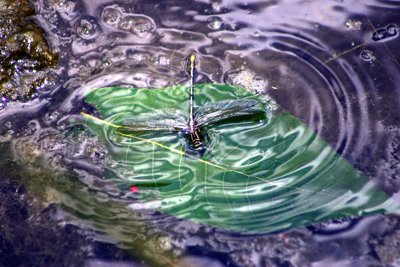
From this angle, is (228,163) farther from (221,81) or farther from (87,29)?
(87,29)

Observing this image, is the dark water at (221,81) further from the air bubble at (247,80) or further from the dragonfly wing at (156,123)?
the dragonfly wing at (156,123)

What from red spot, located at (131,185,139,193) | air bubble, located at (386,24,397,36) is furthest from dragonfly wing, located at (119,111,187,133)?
air bubble, located at (386,24,397,36)

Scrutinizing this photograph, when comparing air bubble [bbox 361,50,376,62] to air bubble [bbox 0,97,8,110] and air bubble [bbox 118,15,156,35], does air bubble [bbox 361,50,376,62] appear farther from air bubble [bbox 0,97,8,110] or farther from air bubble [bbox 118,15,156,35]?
air bubble [bbox 0,97,8,110]

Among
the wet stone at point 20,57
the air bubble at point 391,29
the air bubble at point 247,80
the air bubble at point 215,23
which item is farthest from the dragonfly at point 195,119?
the air bubble at point 391,29

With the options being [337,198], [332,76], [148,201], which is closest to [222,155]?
[148,201]

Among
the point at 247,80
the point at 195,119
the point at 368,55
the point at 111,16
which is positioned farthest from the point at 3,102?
the point at 368,55

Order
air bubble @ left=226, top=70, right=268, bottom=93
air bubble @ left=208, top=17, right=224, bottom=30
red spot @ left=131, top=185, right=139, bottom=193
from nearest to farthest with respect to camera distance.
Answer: red spot @ left=131, top=185, right=139, bottom=193 < air bubble @ left=226, top=70, right=268, bottom=93 < air bubble @ left=208, top=17, right=224, bottom=30

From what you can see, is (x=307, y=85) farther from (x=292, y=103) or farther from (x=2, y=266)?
(x=2, y=266)
